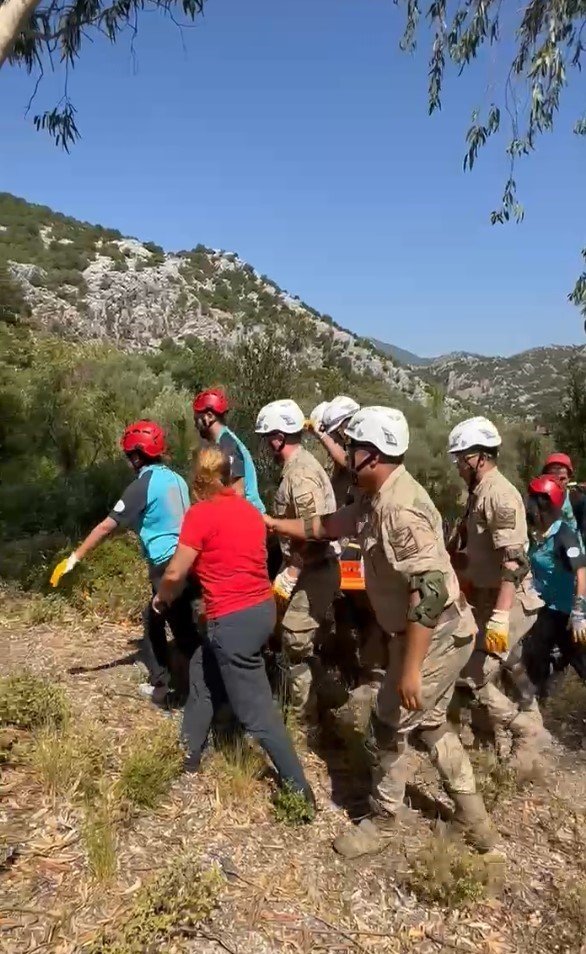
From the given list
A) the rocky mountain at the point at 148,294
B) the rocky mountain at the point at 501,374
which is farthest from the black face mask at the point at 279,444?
the rocky mountain at the point at 501,374

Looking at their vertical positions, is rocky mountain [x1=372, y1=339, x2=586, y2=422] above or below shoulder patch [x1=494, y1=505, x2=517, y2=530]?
above

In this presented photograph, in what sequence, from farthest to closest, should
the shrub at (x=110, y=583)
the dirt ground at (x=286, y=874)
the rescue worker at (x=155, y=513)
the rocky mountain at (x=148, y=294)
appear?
the rocky mountain at (x=148, y=294) → the shrub at (x=110, y=583) → the rescue worker at (x=155, y=513) → the dirt ground at (x=286, y=874)

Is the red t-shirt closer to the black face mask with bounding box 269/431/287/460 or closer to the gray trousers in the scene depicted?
the gray trousers

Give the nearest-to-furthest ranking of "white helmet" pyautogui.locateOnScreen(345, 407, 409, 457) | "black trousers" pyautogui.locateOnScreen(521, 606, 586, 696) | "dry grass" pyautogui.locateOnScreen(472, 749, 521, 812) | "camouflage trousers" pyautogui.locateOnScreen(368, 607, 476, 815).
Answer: "white helmet" pyautogui.locateOnScreen(345, 407, 409, 457) < "camouflage trousers" pyautogui.locateOnScreen(368, 607, 476, 815) < "dry grass" pyautogui.locateOnScreen(472, 749, 521, 812) < "black trousers" pyautogui.locateOnScreen(521, 606, 586, 696)

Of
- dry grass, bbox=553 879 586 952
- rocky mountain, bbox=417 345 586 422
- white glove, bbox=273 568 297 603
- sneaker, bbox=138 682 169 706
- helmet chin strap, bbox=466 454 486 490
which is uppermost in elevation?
rocky mountain, bbox=417 345 586 422

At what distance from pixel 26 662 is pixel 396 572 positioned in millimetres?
3473

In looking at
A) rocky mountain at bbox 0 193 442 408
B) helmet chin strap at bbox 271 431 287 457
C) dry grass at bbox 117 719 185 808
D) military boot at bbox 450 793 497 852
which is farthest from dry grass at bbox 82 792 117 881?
rocky mountain at bbox 0 193 442 408

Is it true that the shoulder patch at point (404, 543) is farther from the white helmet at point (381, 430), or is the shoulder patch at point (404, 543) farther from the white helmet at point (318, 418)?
the white helmet at point (318, 418)

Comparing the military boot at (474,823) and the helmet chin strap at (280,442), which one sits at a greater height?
the helmet chin strap at (280,442)

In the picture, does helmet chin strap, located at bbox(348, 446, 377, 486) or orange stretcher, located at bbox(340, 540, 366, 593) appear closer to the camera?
helmet chin strap, located at bbox(348, 446, 377, 486)

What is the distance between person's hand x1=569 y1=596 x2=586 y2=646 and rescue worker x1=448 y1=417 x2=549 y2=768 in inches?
18.5

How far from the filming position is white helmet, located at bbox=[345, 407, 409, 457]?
3.33 m

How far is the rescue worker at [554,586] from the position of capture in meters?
4.94

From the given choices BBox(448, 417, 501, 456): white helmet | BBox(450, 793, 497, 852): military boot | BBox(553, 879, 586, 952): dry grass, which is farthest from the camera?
BBox(448, 417, 501, 456): white helmet
